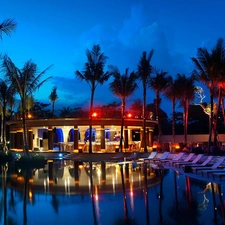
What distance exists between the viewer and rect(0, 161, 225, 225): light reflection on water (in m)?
7.51

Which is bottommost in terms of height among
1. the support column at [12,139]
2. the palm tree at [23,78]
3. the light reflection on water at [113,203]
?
the light reflection on water at [113,203]

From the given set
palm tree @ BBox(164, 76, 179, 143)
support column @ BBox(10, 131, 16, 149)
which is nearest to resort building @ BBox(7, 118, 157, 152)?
support column @ BBox(10, 131, 16, 149)

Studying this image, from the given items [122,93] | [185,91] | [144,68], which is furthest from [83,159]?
[185,91]

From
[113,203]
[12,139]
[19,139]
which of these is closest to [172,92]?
[19,139]

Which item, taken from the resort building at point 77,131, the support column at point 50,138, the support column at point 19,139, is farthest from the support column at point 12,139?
the support column at point 50,138

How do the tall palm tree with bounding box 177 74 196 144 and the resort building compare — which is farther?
the tall palm tree with bounding box 177 74 196 144

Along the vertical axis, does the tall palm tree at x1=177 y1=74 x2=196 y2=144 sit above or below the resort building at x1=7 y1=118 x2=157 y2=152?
above

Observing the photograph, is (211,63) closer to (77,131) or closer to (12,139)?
(77,131)

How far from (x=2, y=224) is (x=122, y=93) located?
25.8m

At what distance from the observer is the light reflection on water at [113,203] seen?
7.51m

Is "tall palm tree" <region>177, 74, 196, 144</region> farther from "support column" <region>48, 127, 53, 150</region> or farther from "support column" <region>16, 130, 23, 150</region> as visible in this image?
"support column" <region>16, 130, 23, 150</region>

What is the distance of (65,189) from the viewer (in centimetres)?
1214

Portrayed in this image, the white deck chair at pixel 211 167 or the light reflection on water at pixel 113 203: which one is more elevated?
the white deck chair at pixel 211 167

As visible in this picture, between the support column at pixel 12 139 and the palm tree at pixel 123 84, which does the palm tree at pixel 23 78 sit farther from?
the support column at pixel 12 139
